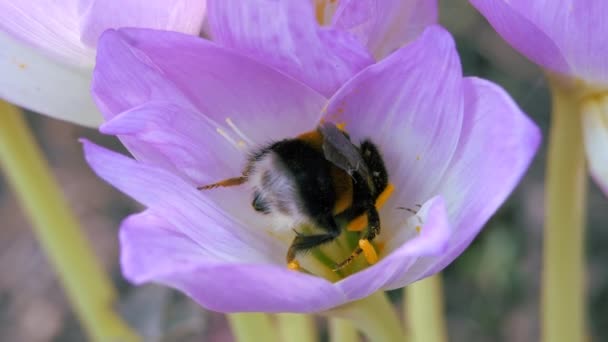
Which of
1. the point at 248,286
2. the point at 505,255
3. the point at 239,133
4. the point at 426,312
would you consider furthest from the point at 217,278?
the point at 505,255

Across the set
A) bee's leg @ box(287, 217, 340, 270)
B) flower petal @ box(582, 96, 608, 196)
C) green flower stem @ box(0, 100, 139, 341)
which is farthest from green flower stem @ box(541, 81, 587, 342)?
green flower stem @ box(0, 100, 139, 341)

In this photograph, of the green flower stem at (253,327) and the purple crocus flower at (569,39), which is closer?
the purple crocus flower at (569,39)

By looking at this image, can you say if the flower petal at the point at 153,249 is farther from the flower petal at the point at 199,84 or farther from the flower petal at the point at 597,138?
the flower petal at the point at 597,138

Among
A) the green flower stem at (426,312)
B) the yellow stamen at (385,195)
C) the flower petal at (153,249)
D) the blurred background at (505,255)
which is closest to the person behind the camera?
the flower petal at (153,249)

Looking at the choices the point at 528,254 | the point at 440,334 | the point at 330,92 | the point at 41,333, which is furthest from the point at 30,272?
the point at 330,92

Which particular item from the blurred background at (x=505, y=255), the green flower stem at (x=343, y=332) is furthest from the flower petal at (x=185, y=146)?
the blurred background at (x=505, y=255)

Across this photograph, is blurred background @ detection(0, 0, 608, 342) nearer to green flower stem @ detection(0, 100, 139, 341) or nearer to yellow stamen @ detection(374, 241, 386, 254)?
green flower stem @ detection(0, 100, 139, 341)
